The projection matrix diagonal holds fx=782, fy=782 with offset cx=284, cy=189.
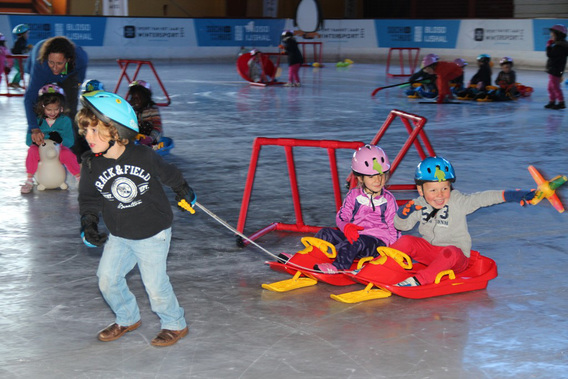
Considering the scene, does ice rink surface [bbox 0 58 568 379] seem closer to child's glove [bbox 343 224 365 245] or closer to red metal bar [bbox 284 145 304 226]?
red metal bar [bbox 284 145 304 226]

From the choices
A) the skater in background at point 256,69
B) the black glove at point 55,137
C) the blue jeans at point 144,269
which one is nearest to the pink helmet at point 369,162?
the blue jeans at point 144,269

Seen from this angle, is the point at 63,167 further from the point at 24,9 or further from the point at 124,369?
the point at 24,9

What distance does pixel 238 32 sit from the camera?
34.5 metres

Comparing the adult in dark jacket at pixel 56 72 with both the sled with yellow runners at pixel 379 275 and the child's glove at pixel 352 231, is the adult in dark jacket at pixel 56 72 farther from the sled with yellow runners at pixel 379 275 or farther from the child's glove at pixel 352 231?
the child's glove at pixel 352 231

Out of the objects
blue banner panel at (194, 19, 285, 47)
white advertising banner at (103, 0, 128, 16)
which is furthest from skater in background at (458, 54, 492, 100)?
white advertising banner at (103, 0, 128, 16)

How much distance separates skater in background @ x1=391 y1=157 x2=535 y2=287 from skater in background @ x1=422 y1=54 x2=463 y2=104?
44.3 ft

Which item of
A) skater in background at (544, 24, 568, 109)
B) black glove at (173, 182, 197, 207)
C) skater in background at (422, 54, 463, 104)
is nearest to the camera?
black glove at (173, 182, 197, 207)

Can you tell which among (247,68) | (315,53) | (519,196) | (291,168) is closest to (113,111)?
(519,196)

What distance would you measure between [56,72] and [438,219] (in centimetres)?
494

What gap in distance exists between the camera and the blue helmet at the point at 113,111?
14.4 ft

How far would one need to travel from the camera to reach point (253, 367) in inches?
175

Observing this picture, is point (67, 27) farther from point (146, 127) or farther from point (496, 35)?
point (146, 127)

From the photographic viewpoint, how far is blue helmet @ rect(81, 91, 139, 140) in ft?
14.4

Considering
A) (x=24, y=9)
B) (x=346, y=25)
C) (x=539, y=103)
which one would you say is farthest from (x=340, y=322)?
(x=24, y=9)
